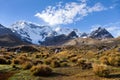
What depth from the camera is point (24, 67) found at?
3534cm

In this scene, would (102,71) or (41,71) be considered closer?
(102,71)

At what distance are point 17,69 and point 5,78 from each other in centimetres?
643

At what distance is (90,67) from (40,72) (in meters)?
7.85

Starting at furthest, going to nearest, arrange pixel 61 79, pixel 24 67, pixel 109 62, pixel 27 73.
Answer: pixel 109 62, pixel 24 67, pixel 27 73, pixel 61 79

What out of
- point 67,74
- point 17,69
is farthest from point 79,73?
point 17,69

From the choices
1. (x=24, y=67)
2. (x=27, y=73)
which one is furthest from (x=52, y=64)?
(x=27, y=73)

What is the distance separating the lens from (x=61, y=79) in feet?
96.1

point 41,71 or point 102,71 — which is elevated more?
point 41,71

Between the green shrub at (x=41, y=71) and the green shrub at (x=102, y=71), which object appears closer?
the green shrub at (x=102, y=71)

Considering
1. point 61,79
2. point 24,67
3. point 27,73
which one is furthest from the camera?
point 24,67

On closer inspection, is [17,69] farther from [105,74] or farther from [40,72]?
[105,74]

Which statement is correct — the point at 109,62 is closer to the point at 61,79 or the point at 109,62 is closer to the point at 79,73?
the point at 79,73

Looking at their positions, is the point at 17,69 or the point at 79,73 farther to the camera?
the point at 17,69

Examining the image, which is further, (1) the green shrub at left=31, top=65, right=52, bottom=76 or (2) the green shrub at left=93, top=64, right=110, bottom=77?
(1) the green shrub at left=31, top=65, right=52, bottom=76
